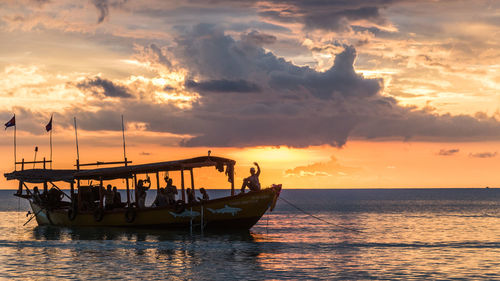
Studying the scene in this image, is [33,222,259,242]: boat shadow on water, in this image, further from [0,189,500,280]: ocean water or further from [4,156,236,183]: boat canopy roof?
[4,156,236,183]: boat canopy roof

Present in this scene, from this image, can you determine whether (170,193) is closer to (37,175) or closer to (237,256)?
(237,256)

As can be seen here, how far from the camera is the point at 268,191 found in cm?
3531

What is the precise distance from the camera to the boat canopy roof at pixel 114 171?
35.7 meters

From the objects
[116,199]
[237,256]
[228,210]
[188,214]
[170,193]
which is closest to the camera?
[237,256]

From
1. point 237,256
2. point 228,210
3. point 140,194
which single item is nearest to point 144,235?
point 140,194

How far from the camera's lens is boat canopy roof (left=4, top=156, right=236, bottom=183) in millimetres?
35656

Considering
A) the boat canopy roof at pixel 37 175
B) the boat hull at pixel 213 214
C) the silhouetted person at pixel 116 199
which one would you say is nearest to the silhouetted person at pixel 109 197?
the silhouetted person at pixel 116 199

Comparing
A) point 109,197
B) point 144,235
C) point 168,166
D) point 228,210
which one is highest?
point 168,166

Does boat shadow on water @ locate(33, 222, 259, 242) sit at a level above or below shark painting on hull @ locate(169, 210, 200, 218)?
below

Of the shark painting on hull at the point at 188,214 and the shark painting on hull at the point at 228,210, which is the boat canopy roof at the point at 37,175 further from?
the shark painting on hull at the point at 228,210

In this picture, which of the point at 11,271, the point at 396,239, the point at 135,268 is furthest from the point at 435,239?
the point at 11,271

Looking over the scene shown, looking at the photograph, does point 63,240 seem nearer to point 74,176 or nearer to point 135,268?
point 74,176

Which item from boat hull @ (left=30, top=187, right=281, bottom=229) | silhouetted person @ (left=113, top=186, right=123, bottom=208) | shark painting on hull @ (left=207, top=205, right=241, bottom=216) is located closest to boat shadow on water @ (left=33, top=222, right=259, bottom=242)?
boat hull @ (left=30, top=187, right=281, bottom=229)

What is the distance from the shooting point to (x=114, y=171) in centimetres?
3834
